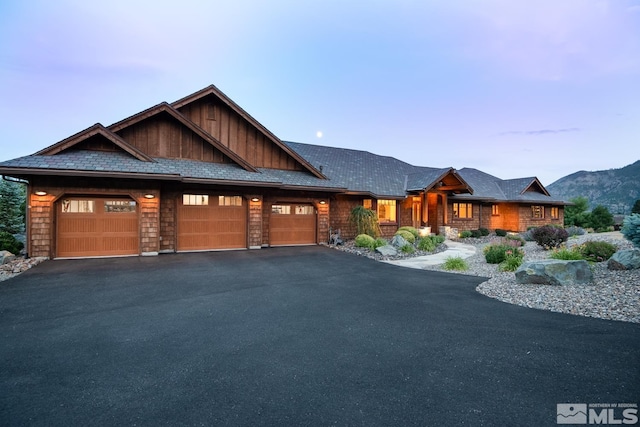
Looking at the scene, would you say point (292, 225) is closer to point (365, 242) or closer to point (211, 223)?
point (365, 242)

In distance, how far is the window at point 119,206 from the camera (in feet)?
35.0

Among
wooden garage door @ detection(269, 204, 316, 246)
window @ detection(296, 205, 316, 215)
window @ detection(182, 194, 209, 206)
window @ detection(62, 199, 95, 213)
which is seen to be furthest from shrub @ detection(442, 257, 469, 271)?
window @ detection(62, 199, 95, 213)

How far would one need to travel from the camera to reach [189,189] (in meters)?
12.0

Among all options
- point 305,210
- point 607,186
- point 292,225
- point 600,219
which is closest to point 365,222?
point 305,210

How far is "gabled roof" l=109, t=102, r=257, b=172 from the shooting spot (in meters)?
11.6

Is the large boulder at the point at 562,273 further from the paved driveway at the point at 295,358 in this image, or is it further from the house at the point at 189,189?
the house at the point at 189,189

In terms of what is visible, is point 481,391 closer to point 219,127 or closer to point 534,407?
point 534,407

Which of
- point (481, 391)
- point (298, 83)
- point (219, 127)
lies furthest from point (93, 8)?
point (481, 391)

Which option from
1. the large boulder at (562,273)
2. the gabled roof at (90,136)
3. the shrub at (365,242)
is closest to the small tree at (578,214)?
the shrub at (365,242)

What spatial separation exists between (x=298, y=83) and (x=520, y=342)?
28.7 metres

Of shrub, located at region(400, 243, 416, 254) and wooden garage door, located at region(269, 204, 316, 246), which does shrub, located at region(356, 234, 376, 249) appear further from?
wooden garage door, located at region(269, 204, 316, 246)

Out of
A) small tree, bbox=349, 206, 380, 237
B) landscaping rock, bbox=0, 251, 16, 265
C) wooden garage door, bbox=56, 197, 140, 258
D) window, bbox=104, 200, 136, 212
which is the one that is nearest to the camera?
landscaping rock, bbox=0, 251, 16, 265

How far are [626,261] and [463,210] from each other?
15110mm

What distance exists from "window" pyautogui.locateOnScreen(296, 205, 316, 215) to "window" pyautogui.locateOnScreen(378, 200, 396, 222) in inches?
206
